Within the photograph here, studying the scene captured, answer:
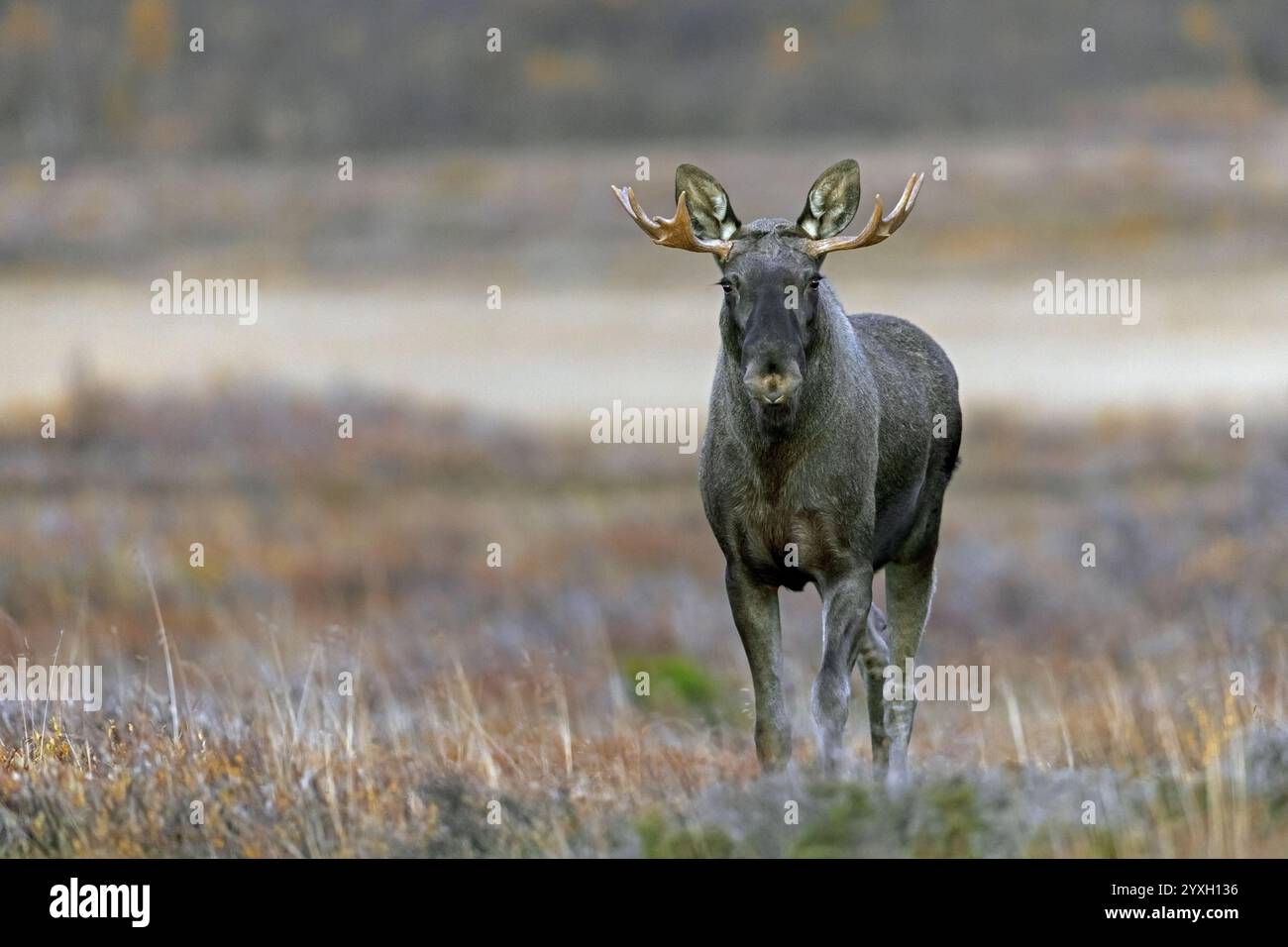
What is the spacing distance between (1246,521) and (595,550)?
467 inches

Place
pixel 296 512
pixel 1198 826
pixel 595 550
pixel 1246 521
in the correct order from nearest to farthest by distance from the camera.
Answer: pixel 1198 826, pixel 1246 521, pixel 595 550, pixel 296 512

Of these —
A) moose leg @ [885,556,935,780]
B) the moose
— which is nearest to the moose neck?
the moose

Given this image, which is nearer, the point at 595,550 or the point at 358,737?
the point at 358,737

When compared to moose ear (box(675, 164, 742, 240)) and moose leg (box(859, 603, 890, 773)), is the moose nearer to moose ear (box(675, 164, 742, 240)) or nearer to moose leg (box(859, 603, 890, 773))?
moose ear (box(675, 164, 742, 240))

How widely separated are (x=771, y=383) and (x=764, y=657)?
150 centimetres

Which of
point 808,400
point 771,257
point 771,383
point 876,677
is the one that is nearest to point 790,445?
point 808,400

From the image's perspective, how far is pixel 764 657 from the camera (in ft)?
34.7

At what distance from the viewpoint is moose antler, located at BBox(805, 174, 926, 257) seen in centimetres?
1053

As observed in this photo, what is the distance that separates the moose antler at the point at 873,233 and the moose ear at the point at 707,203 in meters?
0.47

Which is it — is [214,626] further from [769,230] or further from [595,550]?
[769,230]

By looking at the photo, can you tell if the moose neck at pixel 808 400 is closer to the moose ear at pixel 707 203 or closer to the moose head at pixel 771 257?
the moose head at pixel 771 257

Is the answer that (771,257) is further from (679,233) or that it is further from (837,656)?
(837,656)

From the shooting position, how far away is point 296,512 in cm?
4422

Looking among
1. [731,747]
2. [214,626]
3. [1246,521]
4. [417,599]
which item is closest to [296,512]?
[417,599]
